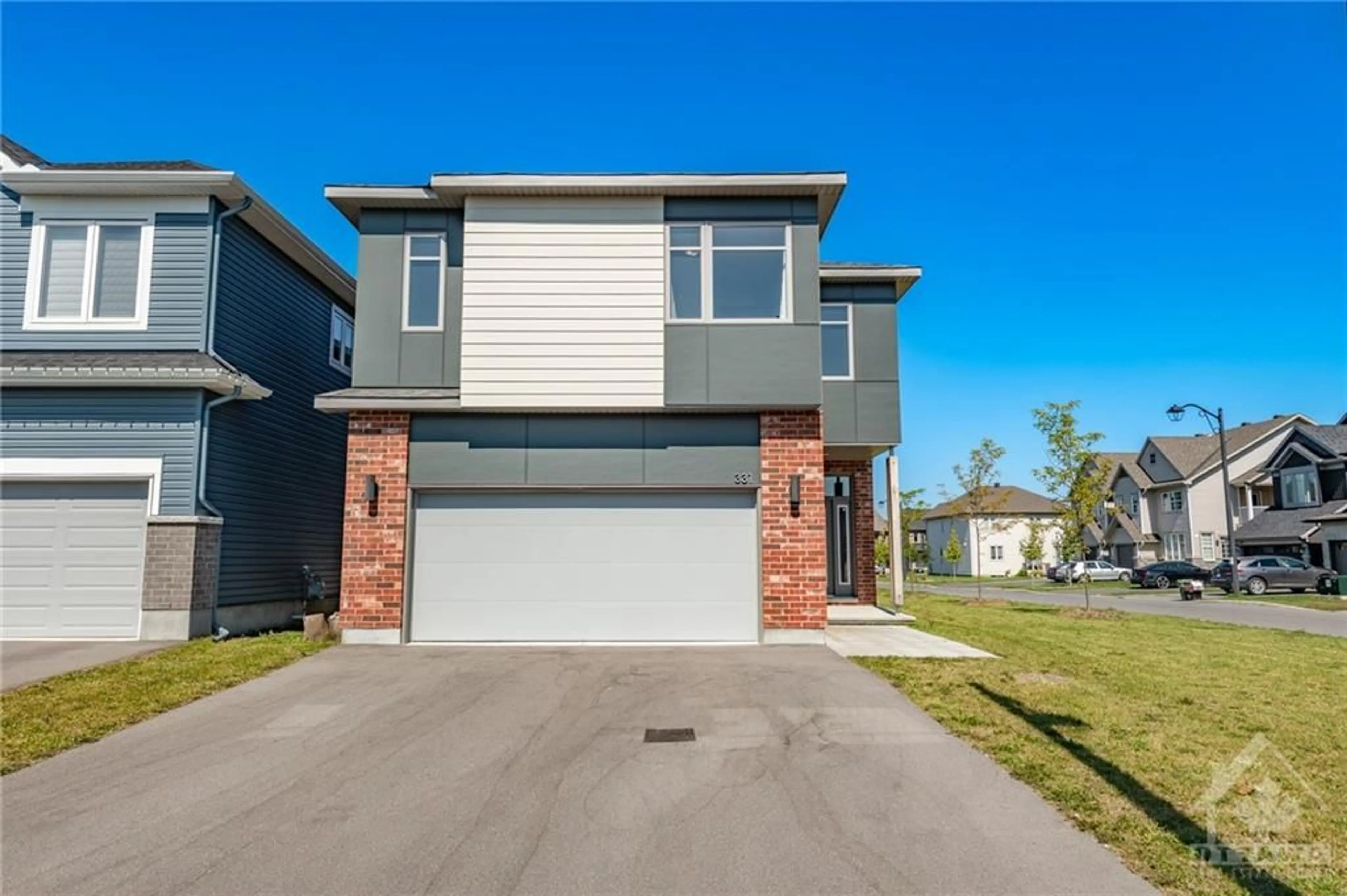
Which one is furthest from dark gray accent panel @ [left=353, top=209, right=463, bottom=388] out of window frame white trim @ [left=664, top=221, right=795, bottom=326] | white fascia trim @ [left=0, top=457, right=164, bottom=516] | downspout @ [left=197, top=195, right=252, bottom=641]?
white fascia trim @ [left=0, top=457, right=164, bottom=516]

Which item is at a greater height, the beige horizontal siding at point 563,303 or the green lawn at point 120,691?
the beige horizontal siding at point 563,303

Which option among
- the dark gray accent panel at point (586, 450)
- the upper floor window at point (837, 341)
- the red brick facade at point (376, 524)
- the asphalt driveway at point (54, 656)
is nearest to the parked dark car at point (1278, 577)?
the upper floor window at point (837, 341)

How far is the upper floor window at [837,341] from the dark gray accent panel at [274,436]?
8.17 metres

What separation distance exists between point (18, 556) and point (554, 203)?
9321 millimetres

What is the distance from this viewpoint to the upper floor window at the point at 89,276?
11.8 metres

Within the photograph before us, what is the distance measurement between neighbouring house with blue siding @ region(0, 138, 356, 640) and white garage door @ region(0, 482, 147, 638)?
0.07 feet

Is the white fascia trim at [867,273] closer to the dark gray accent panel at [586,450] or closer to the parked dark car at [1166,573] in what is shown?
the dark gray accent panel at [586,450]

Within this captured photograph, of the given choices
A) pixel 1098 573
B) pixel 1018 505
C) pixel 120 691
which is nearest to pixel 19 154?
pixel 120 691

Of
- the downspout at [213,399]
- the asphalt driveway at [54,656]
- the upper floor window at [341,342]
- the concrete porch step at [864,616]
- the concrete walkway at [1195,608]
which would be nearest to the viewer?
the asphalt driveway at [54,656]

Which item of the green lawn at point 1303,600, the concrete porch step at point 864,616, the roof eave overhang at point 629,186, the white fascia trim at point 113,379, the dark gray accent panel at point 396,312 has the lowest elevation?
the green lawn at point 1303,600

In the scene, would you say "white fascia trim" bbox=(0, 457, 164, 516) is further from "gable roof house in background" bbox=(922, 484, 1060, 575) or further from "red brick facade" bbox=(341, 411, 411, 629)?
"gable roof house in background" bbox=(922, 484, 1060, 575)

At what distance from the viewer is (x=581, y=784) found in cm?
526

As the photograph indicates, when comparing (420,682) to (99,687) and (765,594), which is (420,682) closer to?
(99,687)

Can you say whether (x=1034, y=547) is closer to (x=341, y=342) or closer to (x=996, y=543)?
(x=341, y=342)
